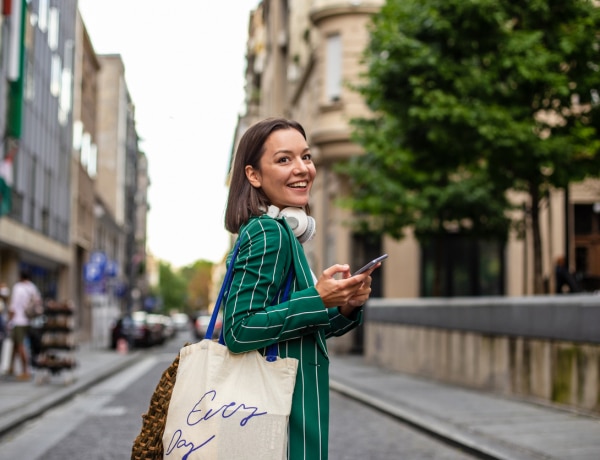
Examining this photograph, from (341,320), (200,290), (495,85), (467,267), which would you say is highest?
(495,85)

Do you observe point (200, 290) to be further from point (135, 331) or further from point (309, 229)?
point (309, 229)

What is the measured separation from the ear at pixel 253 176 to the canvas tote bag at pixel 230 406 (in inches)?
16.7

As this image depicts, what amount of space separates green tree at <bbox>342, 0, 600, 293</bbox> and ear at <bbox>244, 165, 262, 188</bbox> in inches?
476

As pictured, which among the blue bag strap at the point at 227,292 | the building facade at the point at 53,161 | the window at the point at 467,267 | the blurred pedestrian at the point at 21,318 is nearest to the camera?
the blue bag strap at the point at 227,292

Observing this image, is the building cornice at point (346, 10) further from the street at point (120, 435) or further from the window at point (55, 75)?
the street at point (120, 435)

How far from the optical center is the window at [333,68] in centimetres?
2981

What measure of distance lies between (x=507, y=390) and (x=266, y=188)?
11515 mm

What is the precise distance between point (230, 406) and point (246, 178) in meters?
0.70

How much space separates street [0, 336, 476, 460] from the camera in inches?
347

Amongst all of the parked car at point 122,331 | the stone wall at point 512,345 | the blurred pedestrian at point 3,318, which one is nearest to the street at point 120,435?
the stone wall at point 512,345

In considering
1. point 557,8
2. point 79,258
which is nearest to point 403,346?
point 557,8

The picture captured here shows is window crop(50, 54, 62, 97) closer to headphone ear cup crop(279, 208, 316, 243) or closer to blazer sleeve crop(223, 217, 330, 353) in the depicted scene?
headphone ear cup crop(279, 208, 316, 243)

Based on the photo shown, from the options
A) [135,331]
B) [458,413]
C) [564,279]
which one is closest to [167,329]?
[135,331]

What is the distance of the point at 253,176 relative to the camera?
2818mm
